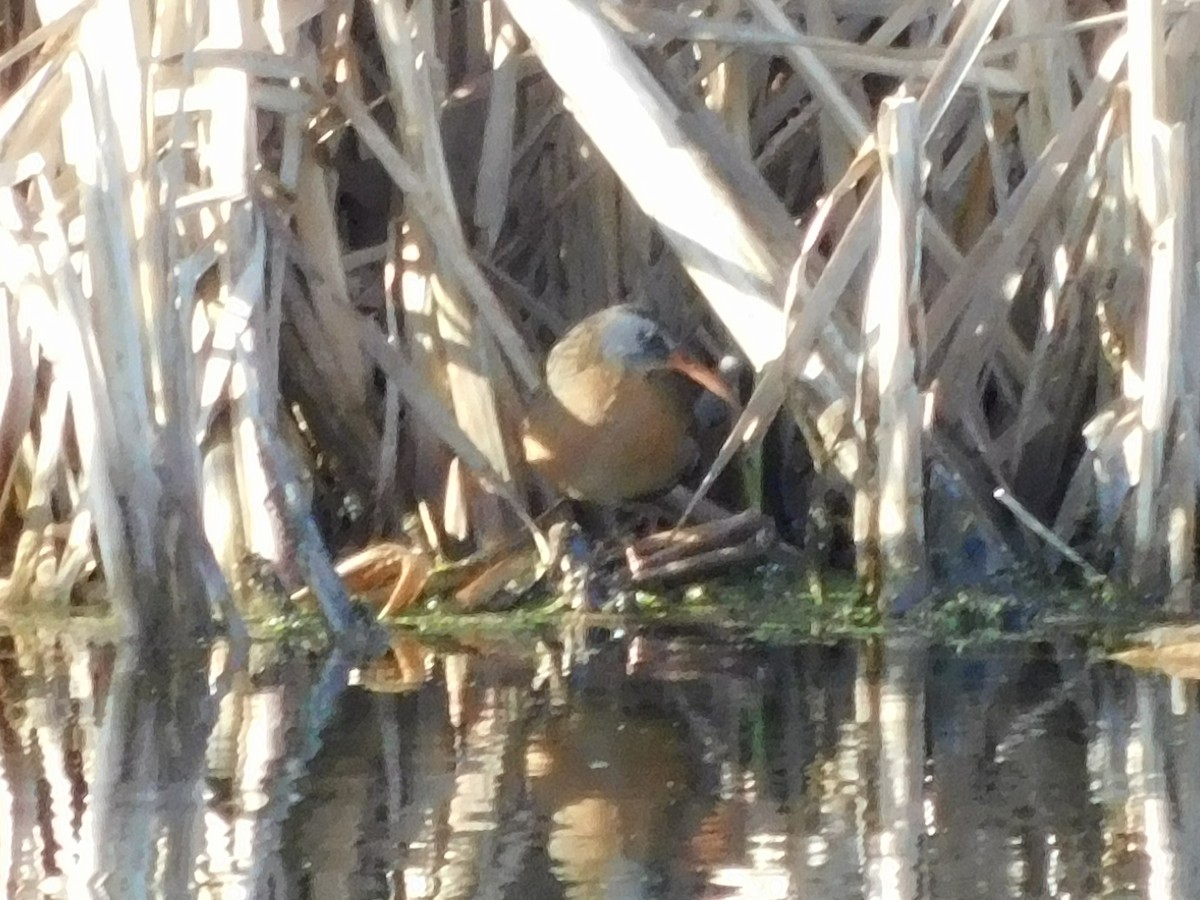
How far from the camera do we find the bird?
405cm

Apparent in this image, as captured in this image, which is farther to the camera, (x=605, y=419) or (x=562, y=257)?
(x=562, y=257)

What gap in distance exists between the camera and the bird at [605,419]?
4051mm

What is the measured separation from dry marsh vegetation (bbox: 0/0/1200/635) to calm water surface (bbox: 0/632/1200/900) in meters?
0.28

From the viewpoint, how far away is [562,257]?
429 cm

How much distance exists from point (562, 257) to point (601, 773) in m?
1.61

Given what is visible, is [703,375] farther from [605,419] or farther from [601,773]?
[601,773]

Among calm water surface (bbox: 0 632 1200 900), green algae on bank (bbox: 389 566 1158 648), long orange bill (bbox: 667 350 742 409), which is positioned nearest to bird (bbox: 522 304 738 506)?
long orange bill (bbox: 667 350 742 409)

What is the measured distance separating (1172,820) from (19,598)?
206cm

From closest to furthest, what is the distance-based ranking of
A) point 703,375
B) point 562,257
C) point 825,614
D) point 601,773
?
point 601,773 → point 825,614 → point 703,375 → point 562,257

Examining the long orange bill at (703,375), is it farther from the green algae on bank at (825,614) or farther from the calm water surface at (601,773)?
the calm water surface at (601,773)

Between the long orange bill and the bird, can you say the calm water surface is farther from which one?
the long orange bill

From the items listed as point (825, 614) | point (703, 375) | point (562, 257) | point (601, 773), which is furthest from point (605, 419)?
point (601, 773)

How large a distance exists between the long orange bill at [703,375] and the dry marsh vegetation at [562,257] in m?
0.10

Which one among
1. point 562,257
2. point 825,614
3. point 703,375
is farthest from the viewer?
point 562,257
